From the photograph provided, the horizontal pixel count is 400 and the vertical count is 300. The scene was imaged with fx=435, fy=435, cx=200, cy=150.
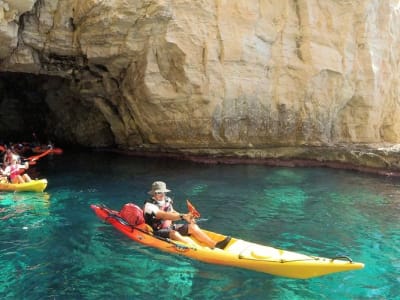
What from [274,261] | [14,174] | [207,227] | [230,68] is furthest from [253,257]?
[230,68]

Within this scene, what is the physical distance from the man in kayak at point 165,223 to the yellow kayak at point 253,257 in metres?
0.14

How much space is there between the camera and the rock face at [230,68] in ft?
49.3

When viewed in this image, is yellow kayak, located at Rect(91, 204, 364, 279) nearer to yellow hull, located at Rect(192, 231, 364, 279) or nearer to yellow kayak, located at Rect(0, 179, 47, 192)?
yellow hull, located at Rect(192, 231, 364, 279)

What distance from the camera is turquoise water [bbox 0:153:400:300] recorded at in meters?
6.54

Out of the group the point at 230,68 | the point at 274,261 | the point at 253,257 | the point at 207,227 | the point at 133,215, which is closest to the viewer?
the point at 274,261

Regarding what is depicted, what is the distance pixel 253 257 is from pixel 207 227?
9.57ft

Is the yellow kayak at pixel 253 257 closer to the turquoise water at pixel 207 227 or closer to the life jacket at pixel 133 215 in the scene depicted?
the life jacket at pixel 133 215

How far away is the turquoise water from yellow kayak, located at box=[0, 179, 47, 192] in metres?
0.22

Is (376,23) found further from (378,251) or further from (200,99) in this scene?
(378,251)

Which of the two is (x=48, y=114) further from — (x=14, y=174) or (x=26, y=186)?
(x=26, y=186)

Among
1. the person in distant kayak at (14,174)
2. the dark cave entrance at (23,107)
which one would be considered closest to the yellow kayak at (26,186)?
the person in distant kayak at (14,174)

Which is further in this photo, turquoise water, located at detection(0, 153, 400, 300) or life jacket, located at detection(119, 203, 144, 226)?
life jacket, located at detection(119, 203, 144, 226)

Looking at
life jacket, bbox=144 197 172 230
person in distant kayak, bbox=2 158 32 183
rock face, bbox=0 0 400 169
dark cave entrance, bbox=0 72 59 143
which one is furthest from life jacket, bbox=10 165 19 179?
dark cave entrance, bbox=0 72 59 143

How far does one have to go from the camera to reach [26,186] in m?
12.4
